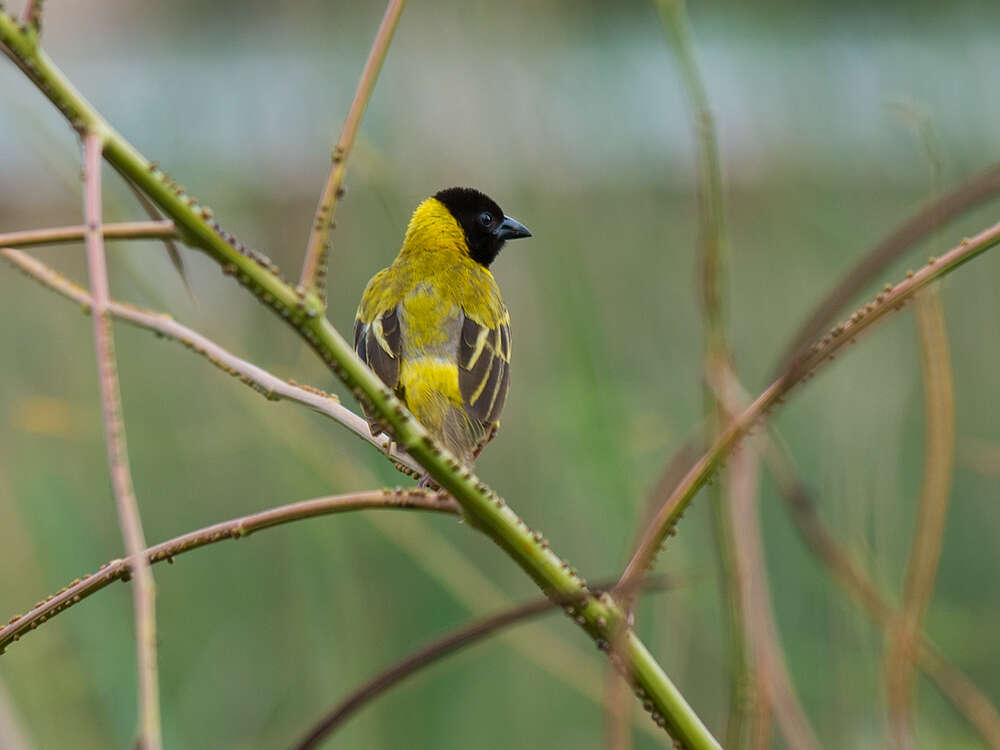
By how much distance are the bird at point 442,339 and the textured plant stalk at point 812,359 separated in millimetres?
578

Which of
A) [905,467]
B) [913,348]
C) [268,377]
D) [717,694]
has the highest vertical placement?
[913,348]

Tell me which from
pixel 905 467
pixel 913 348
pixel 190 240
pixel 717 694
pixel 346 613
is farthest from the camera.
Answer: pixel 913 348

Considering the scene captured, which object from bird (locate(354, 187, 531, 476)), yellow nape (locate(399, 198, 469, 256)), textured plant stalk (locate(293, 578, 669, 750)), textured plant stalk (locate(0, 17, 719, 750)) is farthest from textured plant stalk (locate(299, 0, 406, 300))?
yellow nape (locate(399, 198, 469, 256))

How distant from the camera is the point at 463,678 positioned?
1649 mm

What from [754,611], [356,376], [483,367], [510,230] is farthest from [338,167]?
[510,230]

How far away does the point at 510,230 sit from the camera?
5.37 feet

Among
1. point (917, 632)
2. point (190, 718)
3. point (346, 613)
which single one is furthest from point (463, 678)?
point (917, 632)

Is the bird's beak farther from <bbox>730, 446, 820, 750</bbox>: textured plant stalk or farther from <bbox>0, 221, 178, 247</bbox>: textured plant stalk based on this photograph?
<bbox>0, 221, 178, 247</bbox>: textured plant stalk

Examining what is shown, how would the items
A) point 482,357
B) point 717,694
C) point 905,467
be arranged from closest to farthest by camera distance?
1. point 482,357
2. point 717,694
3. point 905,467

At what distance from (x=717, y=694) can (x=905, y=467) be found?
566mm

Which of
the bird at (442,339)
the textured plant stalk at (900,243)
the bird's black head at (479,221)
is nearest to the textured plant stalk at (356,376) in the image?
the textured plant stalk at (900,243)

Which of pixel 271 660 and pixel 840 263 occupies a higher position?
pixel 840 263

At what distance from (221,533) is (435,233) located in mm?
1177

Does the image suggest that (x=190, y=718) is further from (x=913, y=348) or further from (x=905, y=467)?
(x=913, y=348)
